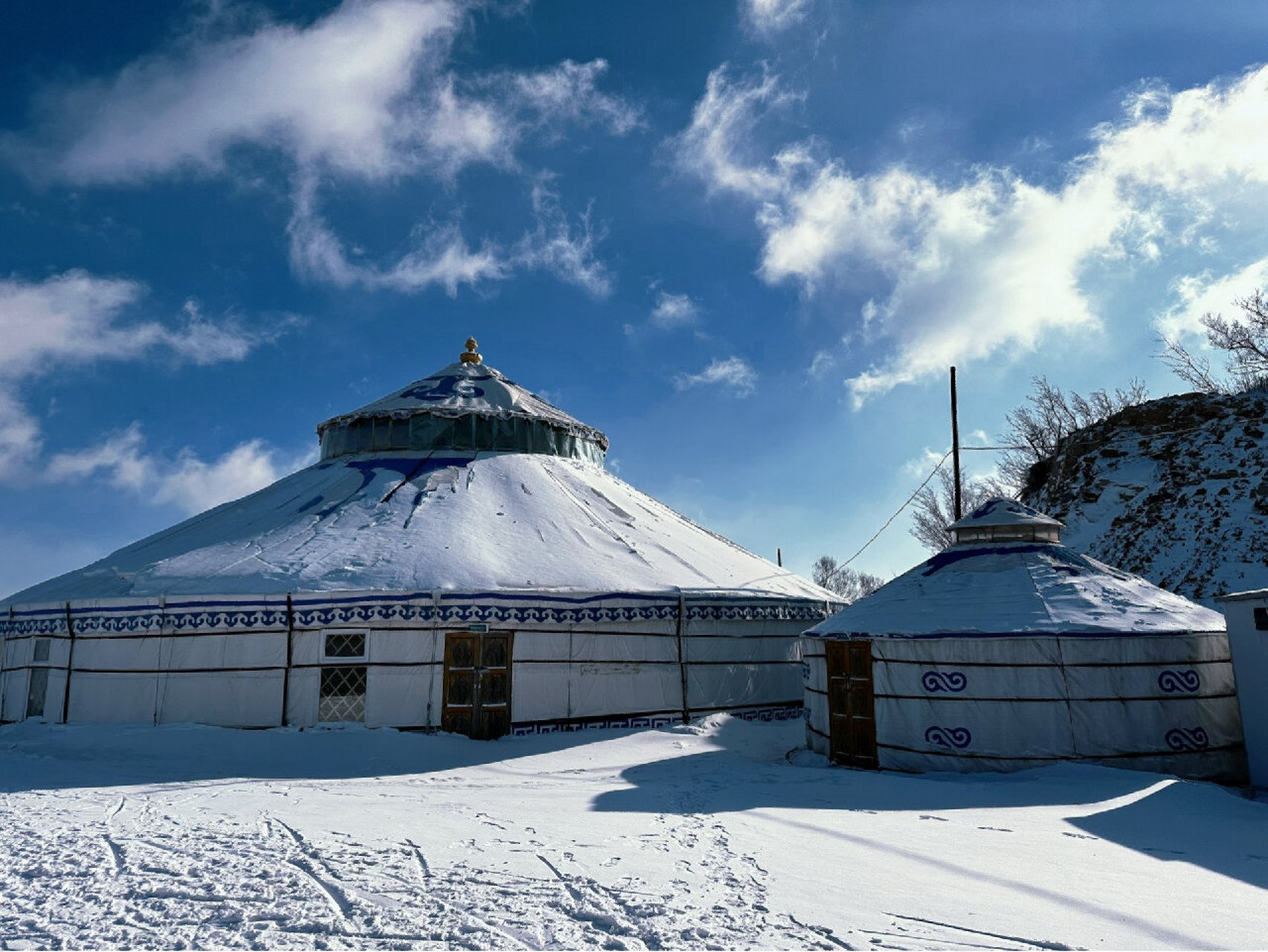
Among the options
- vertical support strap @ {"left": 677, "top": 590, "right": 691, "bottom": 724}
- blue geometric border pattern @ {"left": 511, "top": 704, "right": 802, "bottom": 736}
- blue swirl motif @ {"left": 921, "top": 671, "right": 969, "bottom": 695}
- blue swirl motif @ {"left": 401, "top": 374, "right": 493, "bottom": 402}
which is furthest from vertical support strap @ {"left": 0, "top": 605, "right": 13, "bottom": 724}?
blue swirl motif @ {"left": 921, "top": 671, "right": 969, "bottom": 695}

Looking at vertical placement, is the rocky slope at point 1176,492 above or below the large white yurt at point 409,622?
above

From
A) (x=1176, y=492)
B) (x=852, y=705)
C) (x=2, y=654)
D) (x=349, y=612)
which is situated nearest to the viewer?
(x=852, y=705)

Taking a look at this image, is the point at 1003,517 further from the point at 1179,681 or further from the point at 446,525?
the point at 446,525

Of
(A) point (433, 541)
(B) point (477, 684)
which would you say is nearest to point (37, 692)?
(A) point (433, 541)

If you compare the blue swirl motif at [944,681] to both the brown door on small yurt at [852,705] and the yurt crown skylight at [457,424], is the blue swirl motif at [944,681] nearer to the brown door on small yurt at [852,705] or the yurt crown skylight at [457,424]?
the brown door on small yurt at [852,705]

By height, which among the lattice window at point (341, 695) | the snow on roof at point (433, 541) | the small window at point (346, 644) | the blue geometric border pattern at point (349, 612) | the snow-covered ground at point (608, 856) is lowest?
the snow-covered ground at point (608, 856)

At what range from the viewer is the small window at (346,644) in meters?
7.69

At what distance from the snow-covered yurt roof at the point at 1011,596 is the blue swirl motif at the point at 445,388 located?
668cm

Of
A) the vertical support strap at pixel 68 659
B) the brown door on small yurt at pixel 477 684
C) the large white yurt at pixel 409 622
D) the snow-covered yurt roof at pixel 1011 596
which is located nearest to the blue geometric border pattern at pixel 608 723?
the large white yurt at pixel 409 622

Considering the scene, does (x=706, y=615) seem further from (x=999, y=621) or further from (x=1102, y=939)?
(x=1102, y=939)

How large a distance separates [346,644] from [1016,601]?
20.1 ft

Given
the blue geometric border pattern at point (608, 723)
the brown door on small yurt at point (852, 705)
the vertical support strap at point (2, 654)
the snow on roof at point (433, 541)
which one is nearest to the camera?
the brown door on small yurt at point (852, 705)

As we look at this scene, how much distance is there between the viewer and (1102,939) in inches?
107

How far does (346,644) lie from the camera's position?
773 cm
